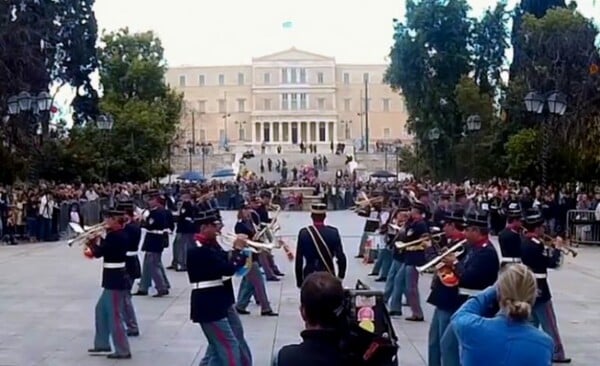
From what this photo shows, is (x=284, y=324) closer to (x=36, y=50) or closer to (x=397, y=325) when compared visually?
(x=397, y=325)

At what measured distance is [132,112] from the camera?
54.0 m

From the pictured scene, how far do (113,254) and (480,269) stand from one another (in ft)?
14.6

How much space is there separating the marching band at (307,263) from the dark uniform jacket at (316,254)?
0.04 ft

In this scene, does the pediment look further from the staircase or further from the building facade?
the staircase

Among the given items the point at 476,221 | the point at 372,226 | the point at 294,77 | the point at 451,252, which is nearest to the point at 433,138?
the point at 372,226

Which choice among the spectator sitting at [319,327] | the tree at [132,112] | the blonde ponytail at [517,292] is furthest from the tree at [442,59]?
the spectator sitting at [319,327]

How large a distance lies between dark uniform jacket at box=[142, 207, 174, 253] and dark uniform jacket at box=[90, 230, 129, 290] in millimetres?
5324

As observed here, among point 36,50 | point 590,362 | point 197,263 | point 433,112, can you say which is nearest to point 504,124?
point 433,112

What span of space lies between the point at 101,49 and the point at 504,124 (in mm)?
30244

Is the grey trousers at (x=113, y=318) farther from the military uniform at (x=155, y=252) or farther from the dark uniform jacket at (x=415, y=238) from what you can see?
the military uniform at (x=155, y=252)

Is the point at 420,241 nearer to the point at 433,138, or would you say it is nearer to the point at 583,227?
the point at 583,227

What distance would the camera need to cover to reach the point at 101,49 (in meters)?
64.1

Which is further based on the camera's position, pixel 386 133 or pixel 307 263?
pixel 386 133

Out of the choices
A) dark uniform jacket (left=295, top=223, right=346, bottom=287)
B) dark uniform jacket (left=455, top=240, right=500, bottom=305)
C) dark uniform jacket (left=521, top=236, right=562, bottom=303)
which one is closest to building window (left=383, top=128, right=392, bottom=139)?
dark uniform jacket (left=295, top=223, right=346, bottom=287)
